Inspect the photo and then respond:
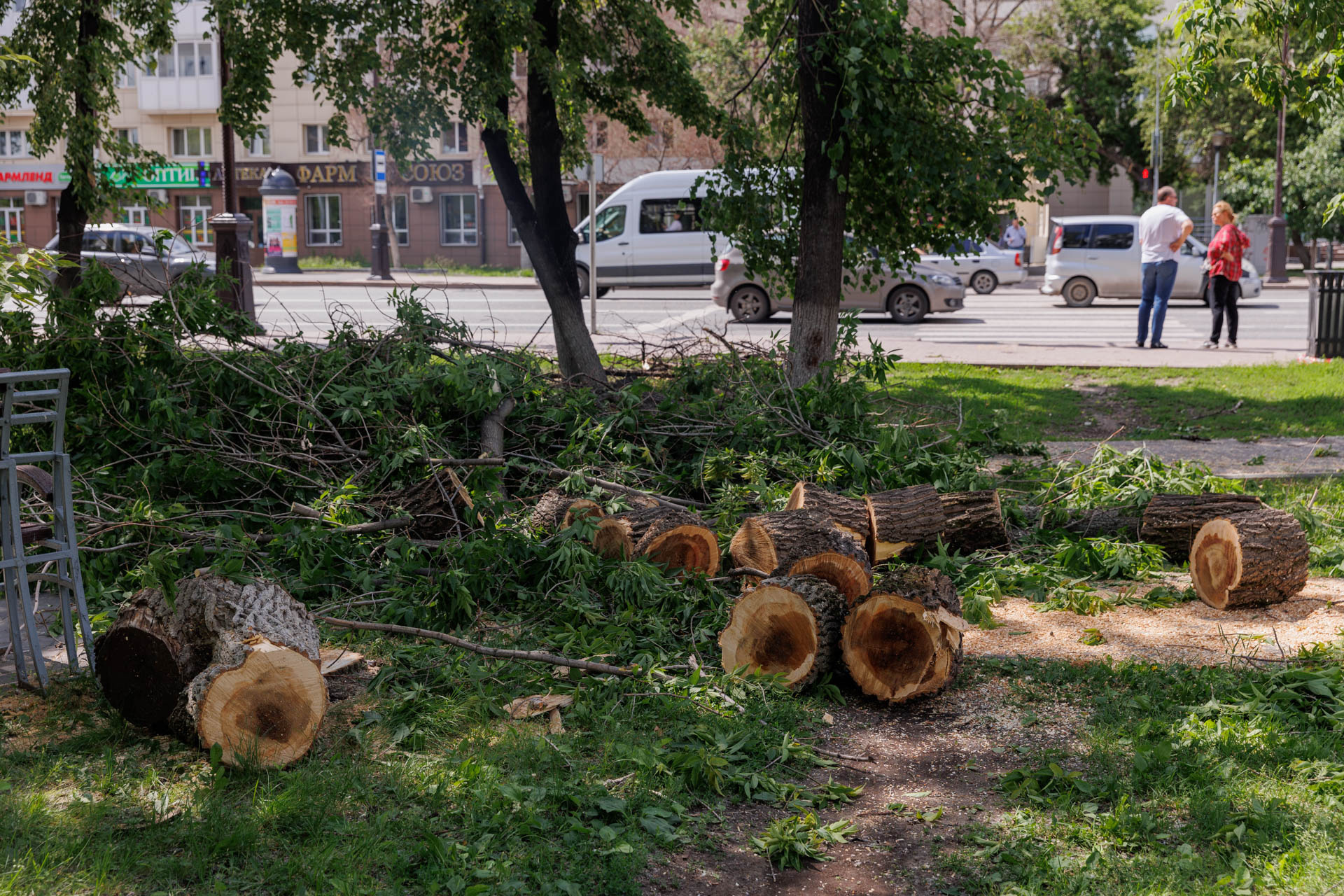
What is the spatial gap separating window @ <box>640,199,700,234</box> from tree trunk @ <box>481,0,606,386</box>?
1450 cm

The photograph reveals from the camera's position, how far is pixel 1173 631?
514 cm

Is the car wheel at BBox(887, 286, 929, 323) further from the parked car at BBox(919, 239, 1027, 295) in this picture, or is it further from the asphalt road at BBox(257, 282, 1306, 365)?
the parked car at BBox(919, 239, 1027, 295)

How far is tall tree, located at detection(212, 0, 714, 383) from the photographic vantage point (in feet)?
31.3

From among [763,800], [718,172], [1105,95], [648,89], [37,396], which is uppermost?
[1105,95]

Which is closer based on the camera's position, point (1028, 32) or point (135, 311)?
point (135, 311)

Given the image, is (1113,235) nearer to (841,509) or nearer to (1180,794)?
(841,509)

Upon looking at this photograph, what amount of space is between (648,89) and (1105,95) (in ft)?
122

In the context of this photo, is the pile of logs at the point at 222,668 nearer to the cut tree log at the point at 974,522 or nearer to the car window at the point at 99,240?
the cut tree log at the point at 974,522

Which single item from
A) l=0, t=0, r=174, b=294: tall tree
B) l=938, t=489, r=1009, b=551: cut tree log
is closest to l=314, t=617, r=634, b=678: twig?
l=938, t=489, r=1009, b=551: cut tree log

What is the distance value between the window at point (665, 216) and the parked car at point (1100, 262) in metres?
7.74

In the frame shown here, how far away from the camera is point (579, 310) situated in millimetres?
10156

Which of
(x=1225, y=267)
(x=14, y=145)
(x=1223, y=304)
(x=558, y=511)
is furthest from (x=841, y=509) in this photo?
(x=14, y=145)

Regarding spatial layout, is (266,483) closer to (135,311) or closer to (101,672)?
(135,311)

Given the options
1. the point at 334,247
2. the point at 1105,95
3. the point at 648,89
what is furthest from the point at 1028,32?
the point at 648,89
